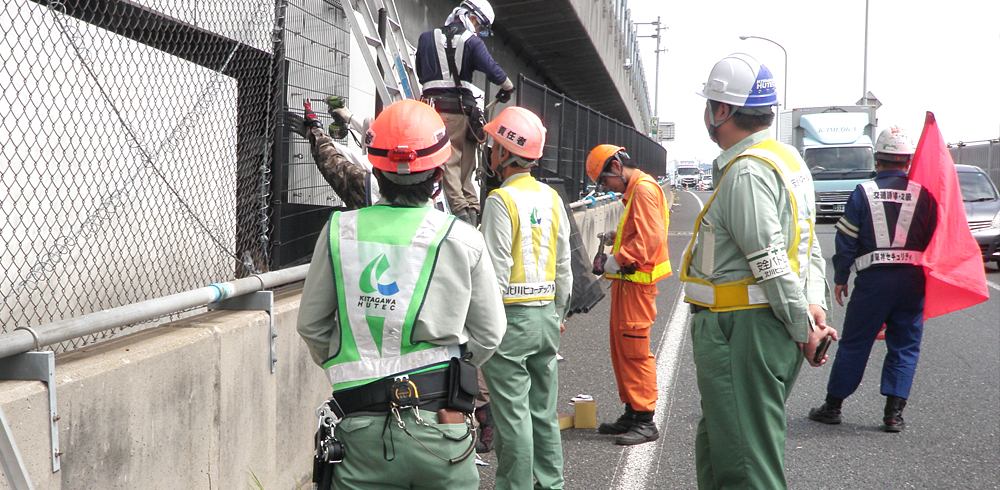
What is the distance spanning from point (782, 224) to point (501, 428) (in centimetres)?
162

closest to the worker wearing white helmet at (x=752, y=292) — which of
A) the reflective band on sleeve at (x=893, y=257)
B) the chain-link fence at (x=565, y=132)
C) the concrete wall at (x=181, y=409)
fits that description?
the concrete wall at (x=181, y=409)

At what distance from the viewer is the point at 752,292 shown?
324cm

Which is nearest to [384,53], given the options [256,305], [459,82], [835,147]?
[459,82]

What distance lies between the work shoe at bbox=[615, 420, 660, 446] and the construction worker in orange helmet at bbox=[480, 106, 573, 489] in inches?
45.5

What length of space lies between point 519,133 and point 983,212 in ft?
42.2

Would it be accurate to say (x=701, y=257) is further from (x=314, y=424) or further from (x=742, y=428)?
(x=314, y=424)

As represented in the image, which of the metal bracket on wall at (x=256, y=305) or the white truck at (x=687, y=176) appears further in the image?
the white truck at (x=687, y=176)

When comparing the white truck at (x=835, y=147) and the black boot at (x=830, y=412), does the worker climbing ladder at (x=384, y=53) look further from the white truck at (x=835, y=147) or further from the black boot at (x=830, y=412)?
the white truck at (x=835, y=147)

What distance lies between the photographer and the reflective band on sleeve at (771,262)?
312cm

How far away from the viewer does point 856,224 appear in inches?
229

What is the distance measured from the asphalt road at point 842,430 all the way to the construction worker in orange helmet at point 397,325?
221 cm

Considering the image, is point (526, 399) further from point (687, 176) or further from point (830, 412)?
point (687, 176)

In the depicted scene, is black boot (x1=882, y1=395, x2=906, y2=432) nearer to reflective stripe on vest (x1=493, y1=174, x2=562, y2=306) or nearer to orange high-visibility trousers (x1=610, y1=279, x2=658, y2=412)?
orange high-visibility trousers (x1=610, y1=279, x2=658, y2=412)

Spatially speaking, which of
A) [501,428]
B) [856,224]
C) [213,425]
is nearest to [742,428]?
[501,428]
